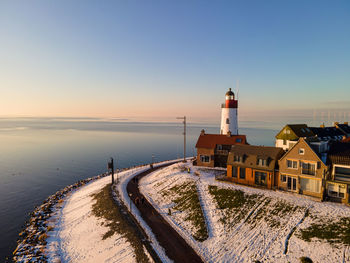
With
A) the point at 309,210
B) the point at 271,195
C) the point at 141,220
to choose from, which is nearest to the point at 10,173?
the point at 141,220

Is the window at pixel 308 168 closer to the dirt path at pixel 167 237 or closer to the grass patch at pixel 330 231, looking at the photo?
the grass patch at pixel 330 231

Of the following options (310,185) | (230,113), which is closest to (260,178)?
(310,185)

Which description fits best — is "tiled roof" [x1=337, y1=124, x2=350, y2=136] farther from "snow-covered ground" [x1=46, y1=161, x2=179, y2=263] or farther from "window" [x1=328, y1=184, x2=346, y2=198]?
"snow-covered ground" [x1=46, y1=161, x2=179, y2=263]

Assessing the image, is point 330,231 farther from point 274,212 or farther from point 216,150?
point 216,150

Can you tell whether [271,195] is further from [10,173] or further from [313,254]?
[10,173]

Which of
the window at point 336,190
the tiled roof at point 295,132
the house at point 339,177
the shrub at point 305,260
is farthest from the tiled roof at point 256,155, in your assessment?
the shrub at point 305,260

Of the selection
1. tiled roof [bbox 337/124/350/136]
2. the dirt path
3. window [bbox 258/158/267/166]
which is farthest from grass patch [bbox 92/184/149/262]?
tiled roof [bbox 337/124/350/136]
